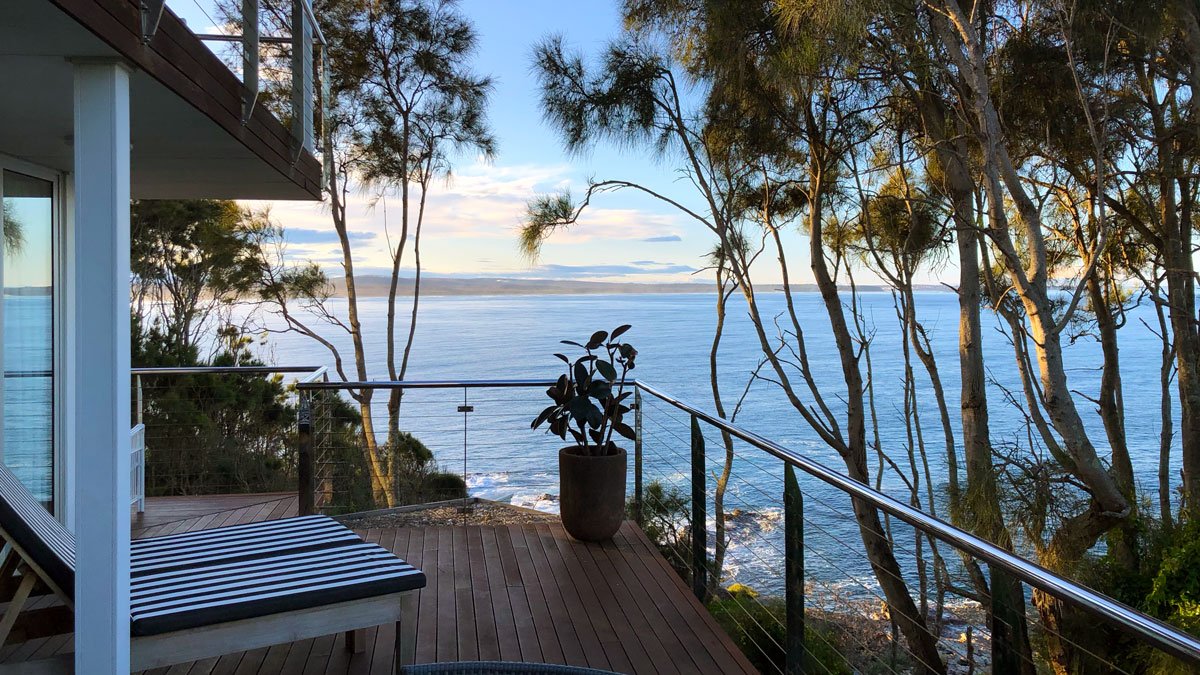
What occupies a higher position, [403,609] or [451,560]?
[403,609]

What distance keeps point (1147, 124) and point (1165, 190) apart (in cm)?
68

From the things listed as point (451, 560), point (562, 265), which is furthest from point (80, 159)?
point (562, 265)

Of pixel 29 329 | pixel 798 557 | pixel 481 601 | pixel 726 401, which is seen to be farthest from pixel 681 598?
pixel 726 401

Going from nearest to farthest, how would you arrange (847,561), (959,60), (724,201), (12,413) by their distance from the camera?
(12,413), (959,60), (724,201), (847,561)

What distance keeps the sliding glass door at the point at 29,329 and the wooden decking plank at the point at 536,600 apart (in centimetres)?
212

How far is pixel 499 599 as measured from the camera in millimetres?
3555

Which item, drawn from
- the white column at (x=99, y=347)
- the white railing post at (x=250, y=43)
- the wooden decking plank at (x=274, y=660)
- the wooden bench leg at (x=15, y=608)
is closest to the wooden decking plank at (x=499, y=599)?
the wooden decking plank at (x=274, y=660)

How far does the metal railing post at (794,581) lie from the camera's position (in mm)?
2594

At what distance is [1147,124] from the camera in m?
8.34

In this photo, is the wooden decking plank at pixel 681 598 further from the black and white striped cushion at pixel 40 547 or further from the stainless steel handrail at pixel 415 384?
the black and white striped cushion at pixel 40 547

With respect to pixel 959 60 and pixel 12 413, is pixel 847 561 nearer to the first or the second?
pixel 959 60

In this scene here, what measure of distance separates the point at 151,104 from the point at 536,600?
2288mm

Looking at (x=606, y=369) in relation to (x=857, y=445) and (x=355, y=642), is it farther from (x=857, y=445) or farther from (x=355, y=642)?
(x=857, y=445)

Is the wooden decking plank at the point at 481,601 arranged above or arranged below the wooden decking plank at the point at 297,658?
above
